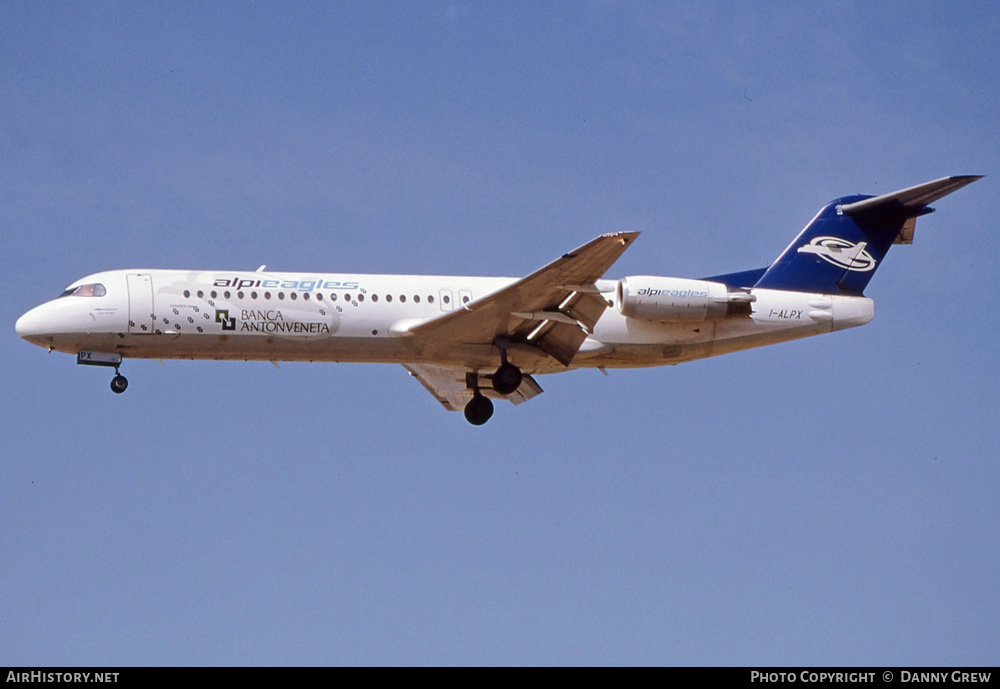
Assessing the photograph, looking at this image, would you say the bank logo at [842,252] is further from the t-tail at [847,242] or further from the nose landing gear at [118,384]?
the nose landing gear at [118,384]

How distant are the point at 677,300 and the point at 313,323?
8.04m

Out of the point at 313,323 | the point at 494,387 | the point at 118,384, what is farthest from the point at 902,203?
the point at 118,384

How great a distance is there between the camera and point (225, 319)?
2792 centimetres

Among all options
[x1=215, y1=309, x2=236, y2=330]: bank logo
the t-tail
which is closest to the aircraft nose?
[x1=215, y1=309, x2=236, y2=330]: bank logo

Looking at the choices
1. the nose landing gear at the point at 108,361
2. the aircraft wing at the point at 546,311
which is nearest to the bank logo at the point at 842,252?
the aircraft wing at the point at 546,311

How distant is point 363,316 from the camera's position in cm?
2841

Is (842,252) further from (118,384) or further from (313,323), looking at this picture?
(118,384)

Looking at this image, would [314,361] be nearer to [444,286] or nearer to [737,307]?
[444,286]

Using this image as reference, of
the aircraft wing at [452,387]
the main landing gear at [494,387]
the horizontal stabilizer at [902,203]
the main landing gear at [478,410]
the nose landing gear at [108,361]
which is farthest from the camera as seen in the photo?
the aircraft wing at [452,387]

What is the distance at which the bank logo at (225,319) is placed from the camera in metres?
27.9

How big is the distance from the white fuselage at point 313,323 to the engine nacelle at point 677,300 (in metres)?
0.69

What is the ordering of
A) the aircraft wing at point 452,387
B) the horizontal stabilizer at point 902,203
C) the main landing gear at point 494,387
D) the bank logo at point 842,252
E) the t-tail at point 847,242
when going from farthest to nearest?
1. the aircraft wing at point 452,387
2. the bank logo at point 842,252
3. the t-tail at point 847,242
4. the horizontal stabilizer at point 902,203
5. the main landing gear at point 494,387
